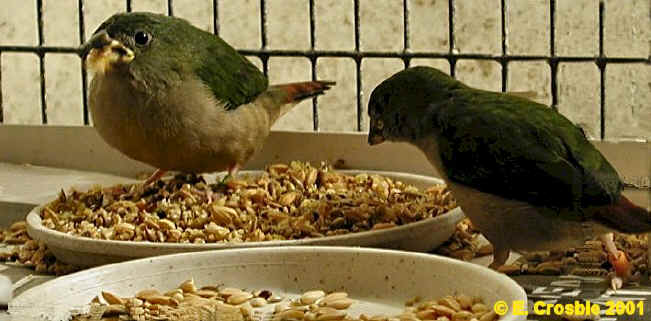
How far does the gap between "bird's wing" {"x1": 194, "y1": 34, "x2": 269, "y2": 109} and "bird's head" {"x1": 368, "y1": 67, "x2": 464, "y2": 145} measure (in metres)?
0.49

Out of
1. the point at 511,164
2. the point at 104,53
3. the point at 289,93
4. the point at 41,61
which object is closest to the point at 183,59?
the point at 104,53

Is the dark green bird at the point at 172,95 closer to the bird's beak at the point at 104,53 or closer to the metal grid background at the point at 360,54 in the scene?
the bird's beak at the point at 104,53

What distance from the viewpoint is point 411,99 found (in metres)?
2.44

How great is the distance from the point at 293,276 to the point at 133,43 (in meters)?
0.74

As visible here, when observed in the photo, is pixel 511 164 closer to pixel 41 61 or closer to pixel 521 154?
pixel 521 154

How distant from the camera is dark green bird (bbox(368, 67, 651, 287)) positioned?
2.13 meters

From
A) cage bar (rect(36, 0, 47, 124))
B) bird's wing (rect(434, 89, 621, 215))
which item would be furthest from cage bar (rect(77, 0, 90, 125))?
bird's wing (rect(434, 89, 621, 215))

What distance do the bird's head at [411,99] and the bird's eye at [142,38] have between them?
20.5 inches

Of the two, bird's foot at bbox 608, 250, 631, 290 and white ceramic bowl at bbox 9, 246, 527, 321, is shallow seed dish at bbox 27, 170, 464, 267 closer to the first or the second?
white ceramic bowl at bbox 9, 246, 527, 321

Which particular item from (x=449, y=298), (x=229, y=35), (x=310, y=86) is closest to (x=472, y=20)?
(x=310, y=86)

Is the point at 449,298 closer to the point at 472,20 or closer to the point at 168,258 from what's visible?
the point at 168,258

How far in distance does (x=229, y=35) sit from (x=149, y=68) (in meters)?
0.53

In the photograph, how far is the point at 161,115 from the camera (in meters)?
2.72

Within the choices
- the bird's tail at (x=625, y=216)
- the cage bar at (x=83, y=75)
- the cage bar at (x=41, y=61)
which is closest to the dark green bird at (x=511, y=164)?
the bird's tail at (x=625, y=216)
